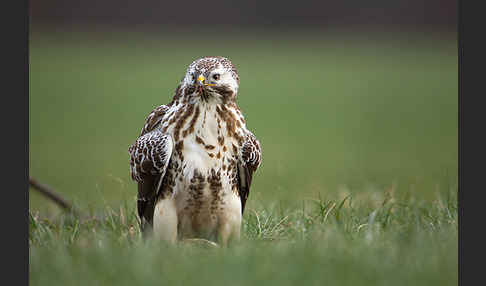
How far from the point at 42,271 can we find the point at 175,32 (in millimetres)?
2504

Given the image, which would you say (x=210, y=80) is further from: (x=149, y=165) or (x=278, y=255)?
(x=278, y=255)

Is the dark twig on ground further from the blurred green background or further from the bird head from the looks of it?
the bird head

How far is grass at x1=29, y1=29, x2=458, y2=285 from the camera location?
3.13 meters

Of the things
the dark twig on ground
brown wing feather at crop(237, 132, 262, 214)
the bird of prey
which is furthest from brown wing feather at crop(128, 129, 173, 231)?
the dark twig on ground

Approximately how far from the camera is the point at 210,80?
11.8 feet

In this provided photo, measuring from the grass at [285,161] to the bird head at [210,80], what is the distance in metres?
0.85

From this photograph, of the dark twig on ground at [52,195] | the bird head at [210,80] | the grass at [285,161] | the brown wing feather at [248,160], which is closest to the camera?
the grass at [285,161]

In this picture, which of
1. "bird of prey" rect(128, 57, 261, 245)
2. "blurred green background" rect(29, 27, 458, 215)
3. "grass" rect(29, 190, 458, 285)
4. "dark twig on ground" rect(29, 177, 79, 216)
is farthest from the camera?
"blurred green background" rect(29, 27, 458, 215)

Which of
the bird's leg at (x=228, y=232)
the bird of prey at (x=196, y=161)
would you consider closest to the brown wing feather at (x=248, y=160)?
the bird of prey at (x=196, y=161)

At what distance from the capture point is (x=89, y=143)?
350 inches

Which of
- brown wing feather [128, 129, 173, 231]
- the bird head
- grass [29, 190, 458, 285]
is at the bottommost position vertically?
grass [29, 190, 458, 285]

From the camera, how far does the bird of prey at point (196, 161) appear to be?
372 cm

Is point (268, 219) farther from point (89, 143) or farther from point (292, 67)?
point (292, 67)

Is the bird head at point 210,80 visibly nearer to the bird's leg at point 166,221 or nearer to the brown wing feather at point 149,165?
the brown wing feather at point 149,165
